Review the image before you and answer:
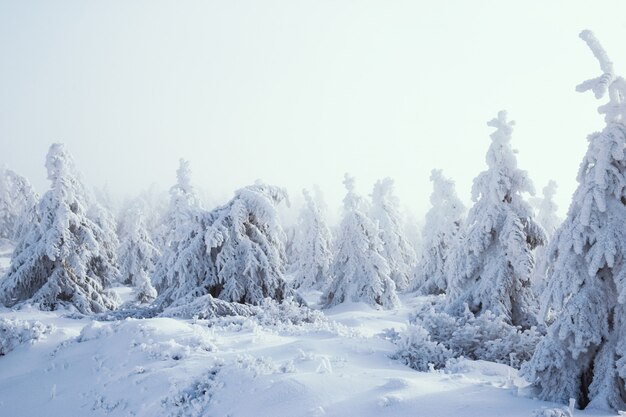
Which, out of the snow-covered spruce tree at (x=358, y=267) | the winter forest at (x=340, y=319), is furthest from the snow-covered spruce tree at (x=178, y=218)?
the snow-covered spruce tree at (x=358, y=267)

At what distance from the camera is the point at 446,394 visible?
24.0ft

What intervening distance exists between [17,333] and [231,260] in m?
7.62

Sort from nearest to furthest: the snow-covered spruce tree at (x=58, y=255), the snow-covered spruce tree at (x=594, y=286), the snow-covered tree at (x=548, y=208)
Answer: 1. the snow-covered spruce tree at (x=594, y=286)
2. the snow-covered spruce tree at (x=58, y=255)
3. the snow-covered tree at (x=548, y=208)

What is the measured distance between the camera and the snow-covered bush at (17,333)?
13.4 m

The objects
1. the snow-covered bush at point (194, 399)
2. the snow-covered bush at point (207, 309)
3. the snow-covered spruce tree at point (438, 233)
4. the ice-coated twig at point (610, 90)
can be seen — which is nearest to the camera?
the ice-coated twig at point (610, 90)

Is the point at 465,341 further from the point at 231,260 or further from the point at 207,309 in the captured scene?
the point at 231,260

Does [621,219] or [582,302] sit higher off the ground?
[621,219]

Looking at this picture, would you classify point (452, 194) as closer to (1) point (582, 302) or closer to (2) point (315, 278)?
(2) point (315, 278)

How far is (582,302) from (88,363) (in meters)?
10.8

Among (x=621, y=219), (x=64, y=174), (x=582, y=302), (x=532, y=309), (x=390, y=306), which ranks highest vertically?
(x=64, y=174)

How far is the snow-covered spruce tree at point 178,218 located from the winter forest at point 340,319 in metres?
0.22

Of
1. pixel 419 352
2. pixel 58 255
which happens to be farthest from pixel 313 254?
pixel 419 352

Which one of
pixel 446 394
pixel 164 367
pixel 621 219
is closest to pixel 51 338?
pixel 164 367

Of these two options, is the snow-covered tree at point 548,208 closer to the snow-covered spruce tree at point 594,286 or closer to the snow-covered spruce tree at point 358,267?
the snow-covered spruce tree at point 358,267
